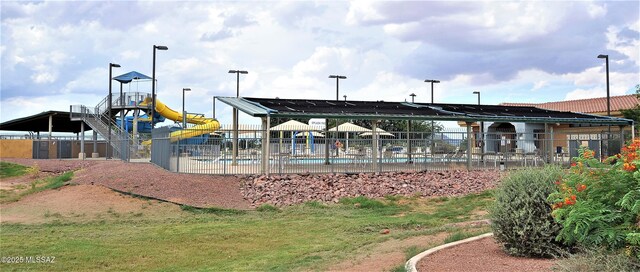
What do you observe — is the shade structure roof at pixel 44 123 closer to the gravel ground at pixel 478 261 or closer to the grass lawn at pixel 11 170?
the grass lawn at pixel 11 170

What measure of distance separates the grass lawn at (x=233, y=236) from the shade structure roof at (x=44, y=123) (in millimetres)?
38302

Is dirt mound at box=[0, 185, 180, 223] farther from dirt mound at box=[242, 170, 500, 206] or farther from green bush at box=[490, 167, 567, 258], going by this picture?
green bush at box=[490, 167, 567, 258]

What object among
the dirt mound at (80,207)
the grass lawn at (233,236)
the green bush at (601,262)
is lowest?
the grass lawn at (233,236)

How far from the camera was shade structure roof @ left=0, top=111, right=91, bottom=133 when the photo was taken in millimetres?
51841

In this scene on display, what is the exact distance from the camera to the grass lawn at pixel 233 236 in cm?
1103

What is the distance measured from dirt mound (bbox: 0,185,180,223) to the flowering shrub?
1320cm

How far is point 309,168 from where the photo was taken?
23203 millimetres

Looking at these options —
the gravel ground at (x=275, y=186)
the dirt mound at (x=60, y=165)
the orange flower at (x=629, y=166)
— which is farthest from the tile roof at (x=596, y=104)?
the orange flower at (x=629, y=166)

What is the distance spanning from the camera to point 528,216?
895 centimetres

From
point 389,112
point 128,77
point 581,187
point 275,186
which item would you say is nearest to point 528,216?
point 581,187

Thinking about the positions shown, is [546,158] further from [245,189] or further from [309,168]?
[245,189]

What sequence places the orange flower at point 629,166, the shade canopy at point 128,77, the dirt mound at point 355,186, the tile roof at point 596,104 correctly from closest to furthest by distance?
1. the orange flower at point 629,166
2. the dirt mound at point 355,186
3. the tile roof at point 596,104
4. the shade canopy at point 128,77

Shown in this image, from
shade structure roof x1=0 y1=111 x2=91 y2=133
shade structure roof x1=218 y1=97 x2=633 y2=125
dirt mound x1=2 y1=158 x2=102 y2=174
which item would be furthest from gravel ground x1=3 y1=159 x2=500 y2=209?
shade structure roof x1=0 y1=111 x2=91 y2=133

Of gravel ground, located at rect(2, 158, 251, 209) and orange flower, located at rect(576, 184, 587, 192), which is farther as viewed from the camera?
gravel ground, located at rect(2, 158, 251, 209)
